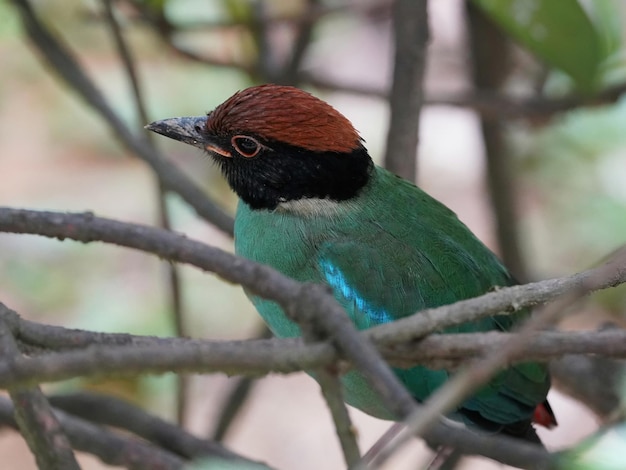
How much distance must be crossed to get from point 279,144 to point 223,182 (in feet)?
9.13

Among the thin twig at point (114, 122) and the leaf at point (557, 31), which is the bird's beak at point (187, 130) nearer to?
the thin twig at point (114, 122)

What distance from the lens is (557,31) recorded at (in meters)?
3.01

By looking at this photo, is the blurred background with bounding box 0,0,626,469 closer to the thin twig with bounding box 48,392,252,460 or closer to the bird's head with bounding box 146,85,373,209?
the thin twig with bounding box 48,392,252,460

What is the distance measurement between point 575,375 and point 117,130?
164 centimetres

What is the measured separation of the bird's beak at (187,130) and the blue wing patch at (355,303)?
0.59m

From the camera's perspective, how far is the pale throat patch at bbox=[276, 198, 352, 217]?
271 centimetres

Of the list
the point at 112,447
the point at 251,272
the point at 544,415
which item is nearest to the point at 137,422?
the point at 112,447

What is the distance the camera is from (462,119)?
623 centimetres

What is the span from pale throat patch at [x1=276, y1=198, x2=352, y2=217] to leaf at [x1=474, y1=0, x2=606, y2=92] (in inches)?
30.6

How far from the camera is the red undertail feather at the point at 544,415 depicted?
2.90m

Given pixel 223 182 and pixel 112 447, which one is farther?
pixel 223 182

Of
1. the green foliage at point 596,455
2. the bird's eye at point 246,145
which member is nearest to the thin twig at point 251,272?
the green foliage at point 596,455

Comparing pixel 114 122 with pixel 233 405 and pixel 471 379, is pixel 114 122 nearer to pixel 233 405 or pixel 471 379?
pixel 233 405

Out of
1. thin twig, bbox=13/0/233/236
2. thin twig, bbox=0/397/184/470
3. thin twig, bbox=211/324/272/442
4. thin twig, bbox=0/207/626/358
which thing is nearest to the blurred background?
thin twig, bbox=13/0/233/236
